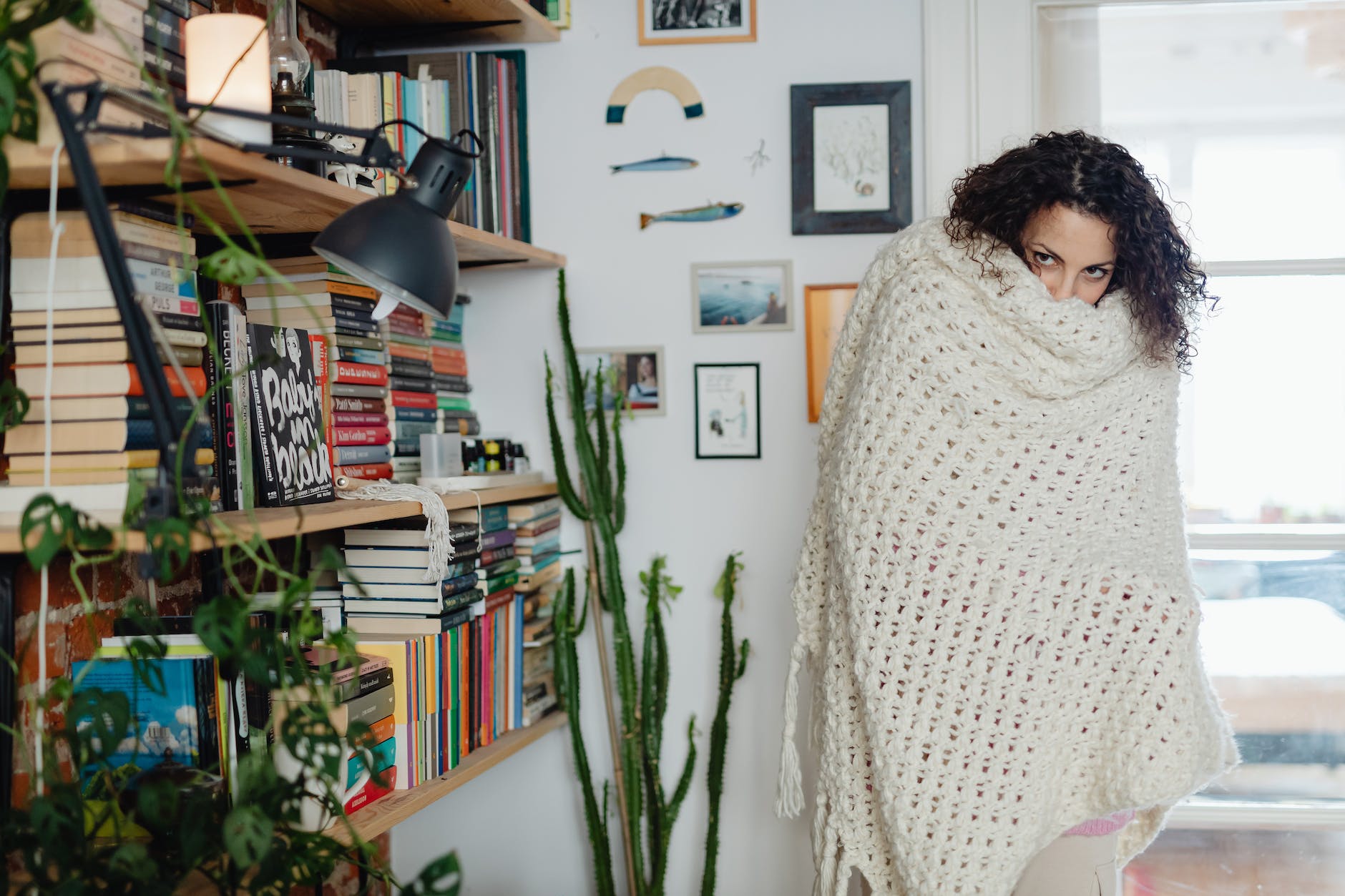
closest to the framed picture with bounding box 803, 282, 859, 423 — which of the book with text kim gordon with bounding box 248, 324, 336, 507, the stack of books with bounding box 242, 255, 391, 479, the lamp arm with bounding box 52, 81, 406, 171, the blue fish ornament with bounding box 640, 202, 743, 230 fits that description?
the blue fish ornament with bounding box 640, 202, 743, 230

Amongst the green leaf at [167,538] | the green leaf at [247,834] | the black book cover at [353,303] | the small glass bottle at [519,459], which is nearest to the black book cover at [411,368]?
the black book cover at [353,303]

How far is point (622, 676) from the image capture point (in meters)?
1.93

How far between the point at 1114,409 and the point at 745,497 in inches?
Result: 29.9

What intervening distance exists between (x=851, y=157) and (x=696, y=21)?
0.38 meters

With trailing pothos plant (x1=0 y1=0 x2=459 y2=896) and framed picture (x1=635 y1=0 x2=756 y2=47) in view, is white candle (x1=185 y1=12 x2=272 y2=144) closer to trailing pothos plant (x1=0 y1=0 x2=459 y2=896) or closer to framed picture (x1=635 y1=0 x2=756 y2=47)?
trailing pothos plant (x1=0 y1=0 x2=459 y2=896)

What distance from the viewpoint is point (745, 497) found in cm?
203

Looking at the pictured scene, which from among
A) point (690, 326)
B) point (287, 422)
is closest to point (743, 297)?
point (690, 326)

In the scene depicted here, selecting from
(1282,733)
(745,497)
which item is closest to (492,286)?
(745,497)

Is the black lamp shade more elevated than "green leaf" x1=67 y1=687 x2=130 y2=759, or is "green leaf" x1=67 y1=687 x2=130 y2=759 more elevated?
the black lamp shade

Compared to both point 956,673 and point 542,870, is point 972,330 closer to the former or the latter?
point 956,673

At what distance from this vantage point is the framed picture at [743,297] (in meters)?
1.99

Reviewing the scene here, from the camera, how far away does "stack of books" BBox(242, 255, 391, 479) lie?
157cm

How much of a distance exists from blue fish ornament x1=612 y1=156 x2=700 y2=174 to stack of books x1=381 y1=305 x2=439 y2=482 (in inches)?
19.2

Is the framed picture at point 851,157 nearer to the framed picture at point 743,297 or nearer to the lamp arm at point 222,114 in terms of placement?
the framed picture at point 743,297
